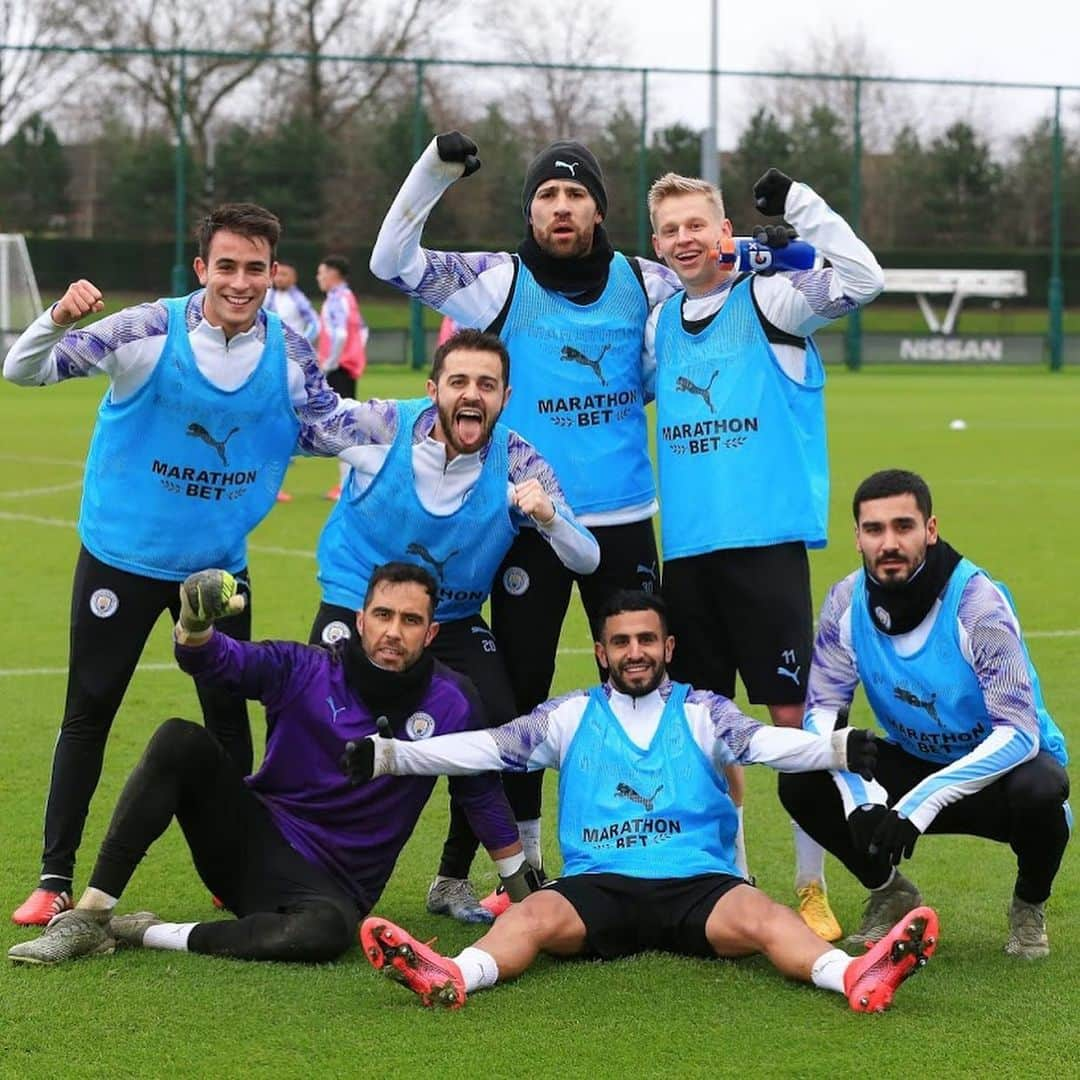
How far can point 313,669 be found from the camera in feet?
16.8

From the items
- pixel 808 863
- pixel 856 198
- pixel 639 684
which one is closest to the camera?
pixel 639 684

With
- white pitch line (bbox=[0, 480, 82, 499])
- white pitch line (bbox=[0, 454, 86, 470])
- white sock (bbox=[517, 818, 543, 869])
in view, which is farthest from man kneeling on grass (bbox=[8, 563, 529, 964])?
white pitch line (bbox=[0, 454, 86, 470])

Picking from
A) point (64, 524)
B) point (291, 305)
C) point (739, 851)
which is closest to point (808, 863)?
point (739, 851)

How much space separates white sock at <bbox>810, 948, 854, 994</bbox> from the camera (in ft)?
15.0

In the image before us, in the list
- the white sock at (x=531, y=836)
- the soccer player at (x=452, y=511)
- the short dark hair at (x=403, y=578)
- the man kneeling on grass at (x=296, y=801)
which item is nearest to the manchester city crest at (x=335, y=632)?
the soccer player at (x=452, y=511)

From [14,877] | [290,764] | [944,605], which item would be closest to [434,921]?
[290,764]

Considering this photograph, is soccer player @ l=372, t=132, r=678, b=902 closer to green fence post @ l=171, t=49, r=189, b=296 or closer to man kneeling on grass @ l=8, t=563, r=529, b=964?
man kneeling on grass @ l=8, t=563, r=529, b=964

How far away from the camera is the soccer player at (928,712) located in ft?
15.9

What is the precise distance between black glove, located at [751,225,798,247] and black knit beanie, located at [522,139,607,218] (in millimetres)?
489

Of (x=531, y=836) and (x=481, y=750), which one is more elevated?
(x=481, y=750)

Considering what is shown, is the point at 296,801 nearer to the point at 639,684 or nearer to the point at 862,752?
the point at 639,684

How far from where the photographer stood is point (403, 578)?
16.6ft

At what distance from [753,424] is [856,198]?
103 feet

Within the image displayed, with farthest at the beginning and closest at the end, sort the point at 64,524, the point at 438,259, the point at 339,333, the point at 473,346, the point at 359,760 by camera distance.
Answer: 1. the point at 339,333
2. the point at 64,524
3. the point at 438,259
4. the point at 473,346
5. the point at 359,760
